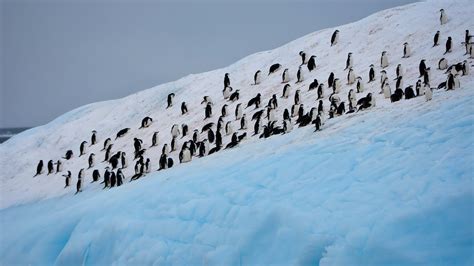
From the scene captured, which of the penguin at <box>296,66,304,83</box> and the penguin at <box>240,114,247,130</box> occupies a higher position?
the penguin at <box>296,66,304,83</box>

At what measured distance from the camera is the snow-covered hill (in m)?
8.48

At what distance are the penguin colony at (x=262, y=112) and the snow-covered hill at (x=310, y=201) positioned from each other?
10.5 inches

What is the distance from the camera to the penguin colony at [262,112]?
15.7m

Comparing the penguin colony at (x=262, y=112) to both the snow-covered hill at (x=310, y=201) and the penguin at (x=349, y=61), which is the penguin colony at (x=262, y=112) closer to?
the penguin at (x=349, y=61)

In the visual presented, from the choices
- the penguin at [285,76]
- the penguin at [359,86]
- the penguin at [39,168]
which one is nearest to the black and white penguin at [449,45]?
the penguin at [359,86]

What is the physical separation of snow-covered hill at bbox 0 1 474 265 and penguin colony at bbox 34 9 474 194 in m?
0.27

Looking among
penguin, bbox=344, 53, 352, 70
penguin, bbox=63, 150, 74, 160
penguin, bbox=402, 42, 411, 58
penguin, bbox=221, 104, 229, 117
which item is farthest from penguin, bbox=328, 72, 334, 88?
penguin, bbox=63, 150, 74, 160

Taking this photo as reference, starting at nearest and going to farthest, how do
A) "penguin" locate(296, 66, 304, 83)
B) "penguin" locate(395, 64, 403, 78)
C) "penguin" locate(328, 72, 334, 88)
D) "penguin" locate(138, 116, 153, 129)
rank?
"penguin" locate(395, 64, 403, 78), "penguin" locate(328, 72, 334, 88), "penguin" locate(296, 66, 304, 83), "penguin" locate(138, 116, 153, 129)

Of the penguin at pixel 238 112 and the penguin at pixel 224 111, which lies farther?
the penguin at pixel 224 111

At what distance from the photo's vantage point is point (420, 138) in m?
10.9

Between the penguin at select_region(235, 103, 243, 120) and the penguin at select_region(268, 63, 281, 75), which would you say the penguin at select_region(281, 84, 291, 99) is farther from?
the penguin at select_region(268, 63, 281, 75)

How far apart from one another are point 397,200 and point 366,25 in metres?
16.1

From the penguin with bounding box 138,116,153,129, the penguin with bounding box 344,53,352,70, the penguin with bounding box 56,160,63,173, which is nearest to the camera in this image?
the penguin with bounding box 344,53,352,70

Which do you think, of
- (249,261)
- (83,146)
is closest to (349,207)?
(249,261)
